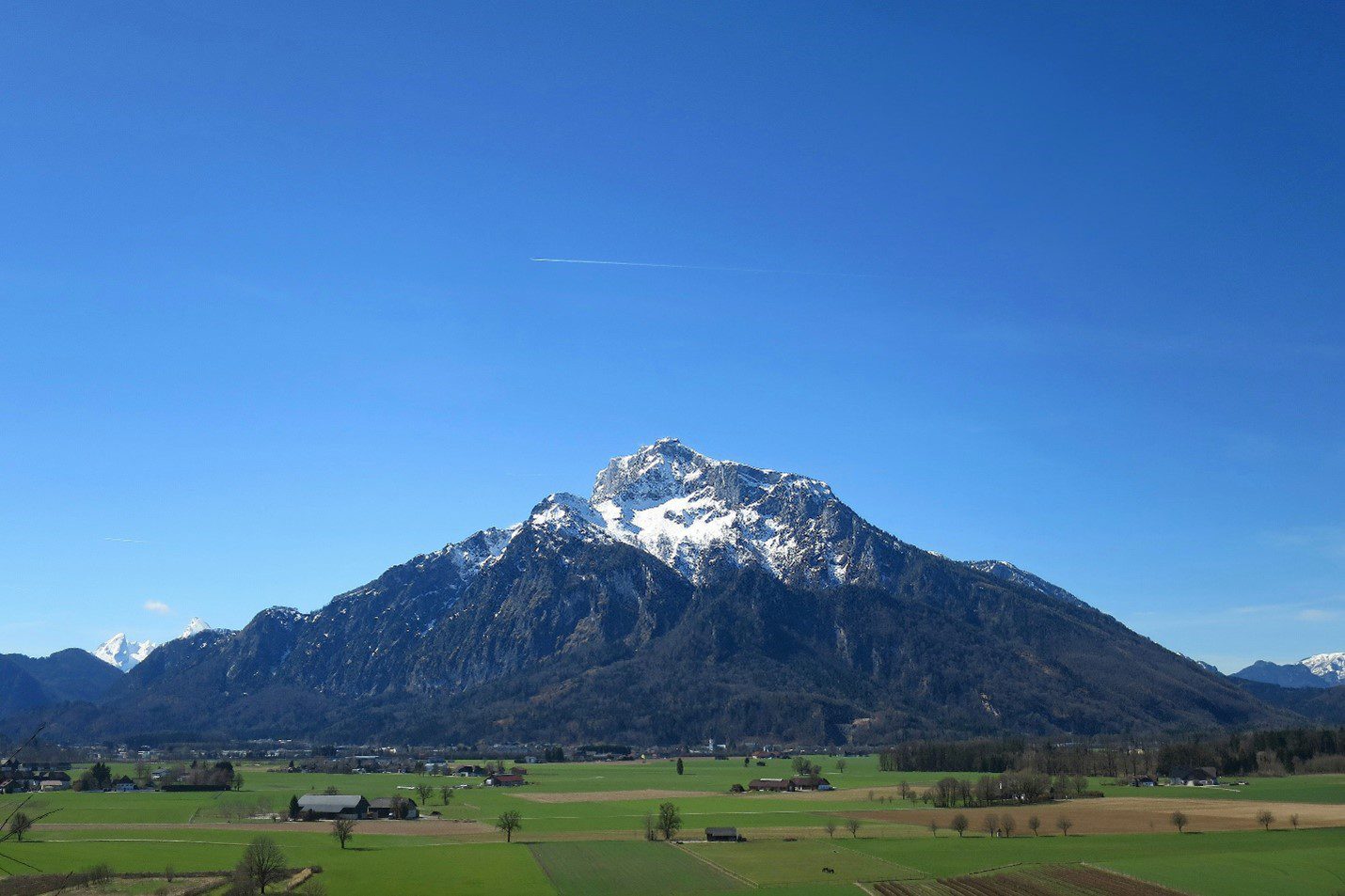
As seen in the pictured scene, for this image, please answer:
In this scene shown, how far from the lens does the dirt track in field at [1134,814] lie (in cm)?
13200

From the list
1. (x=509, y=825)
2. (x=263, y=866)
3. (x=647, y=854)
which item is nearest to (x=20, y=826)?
(x=263, y=866)

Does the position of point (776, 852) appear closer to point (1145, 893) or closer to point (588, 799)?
point (1145, 893)

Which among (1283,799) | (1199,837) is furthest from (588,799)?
(1283,799)

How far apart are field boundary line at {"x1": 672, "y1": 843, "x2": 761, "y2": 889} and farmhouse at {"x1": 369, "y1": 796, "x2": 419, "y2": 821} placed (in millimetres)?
51664

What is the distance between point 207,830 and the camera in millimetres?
132375

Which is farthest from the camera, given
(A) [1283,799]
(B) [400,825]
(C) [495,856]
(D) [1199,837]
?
(A) [1283,799]

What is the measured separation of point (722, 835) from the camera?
124188 millimetres

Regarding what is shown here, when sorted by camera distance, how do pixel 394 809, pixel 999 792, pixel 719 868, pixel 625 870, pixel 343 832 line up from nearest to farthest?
1. pixel 625 870
2. pixel 719 868
3. pixel 343 832
4. pixel 394 809
5. pixel 999 792

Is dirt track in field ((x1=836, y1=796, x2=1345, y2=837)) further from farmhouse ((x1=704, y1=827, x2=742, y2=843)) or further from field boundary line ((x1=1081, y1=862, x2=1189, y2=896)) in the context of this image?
field boundary line ((x1=1081, y1=862, x2=1189, y2=896))

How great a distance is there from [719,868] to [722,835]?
23.5 m

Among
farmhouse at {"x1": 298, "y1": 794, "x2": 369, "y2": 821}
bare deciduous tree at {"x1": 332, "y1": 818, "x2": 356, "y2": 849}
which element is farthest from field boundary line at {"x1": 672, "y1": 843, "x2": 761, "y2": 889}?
farmhouse at {"x1": 298, "y1": 794, "x2": 369, "y2": 821}

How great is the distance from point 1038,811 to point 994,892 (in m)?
71.4

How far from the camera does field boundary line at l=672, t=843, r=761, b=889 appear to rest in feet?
303

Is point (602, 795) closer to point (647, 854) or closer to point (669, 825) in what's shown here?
point (669, 825)
